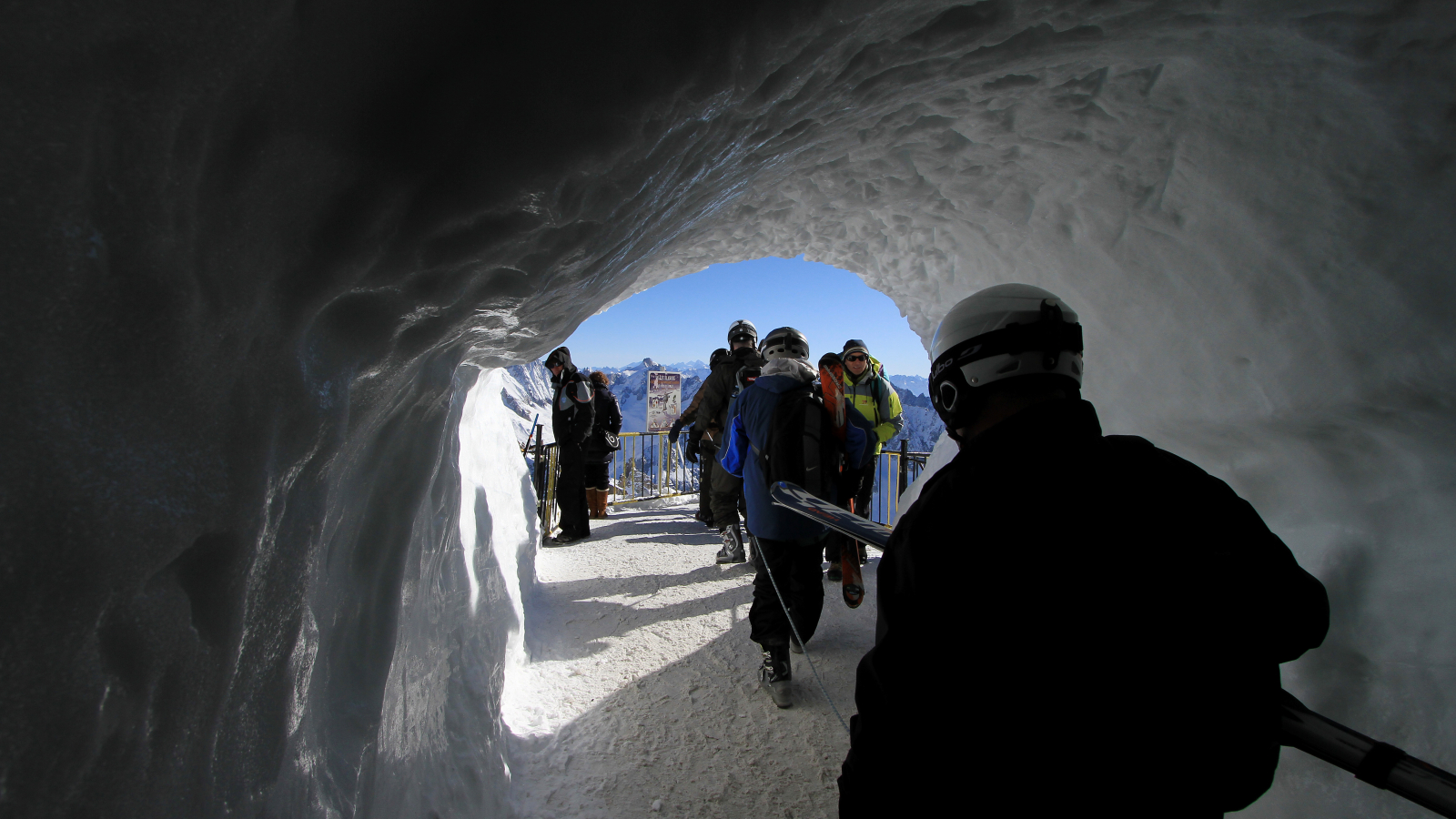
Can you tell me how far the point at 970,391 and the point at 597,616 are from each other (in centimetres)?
371

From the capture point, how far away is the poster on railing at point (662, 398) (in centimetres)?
995

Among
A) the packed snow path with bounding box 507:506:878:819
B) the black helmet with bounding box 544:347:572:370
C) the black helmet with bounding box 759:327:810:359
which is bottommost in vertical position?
the packed snow path with bounding box 507:506:878:819

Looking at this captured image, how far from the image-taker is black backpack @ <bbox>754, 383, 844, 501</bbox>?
2898mm

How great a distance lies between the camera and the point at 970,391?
109 cm

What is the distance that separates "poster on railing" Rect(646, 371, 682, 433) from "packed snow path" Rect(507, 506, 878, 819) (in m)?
5.26

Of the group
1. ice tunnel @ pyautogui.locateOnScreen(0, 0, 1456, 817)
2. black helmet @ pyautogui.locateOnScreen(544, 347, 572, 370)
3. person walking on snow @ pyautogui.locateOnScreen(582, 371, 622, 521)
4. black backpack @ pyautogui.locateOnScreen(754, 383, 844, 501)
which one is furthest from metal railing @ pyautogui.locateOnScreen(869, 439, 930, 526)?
ice tunnel @ pyautogui.locateOnScreen(0, 0, 1456, 817)

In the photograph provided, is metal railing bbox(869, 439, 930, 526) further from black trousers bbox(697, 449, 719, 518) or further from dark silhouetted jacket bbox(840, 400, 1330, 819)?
dark silhouetted jacket bbox(840, 400, 1330, 819)

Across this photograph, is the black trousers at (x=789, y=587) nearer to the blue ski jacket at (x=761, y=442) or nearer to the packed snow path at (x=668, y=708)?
the blue ski jacket at (x=761, y=442)

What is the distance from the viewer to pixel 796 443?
2910 mm

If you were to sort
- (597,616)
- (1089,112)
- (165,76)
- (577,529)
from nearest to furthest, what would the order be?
(165,76) < (1089,112) < (597,616) < (577,529)

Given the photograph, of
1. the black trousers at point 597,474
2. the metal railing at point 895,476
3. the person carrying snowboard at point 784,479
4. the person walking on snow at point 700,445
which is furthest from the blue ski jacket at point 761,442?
the metal railing at point 895,476

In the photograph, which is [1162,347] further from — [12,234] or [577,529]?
[577,529]

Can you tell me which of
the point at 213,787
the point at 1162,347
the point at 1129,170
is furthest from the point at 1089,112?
the point at 213,787

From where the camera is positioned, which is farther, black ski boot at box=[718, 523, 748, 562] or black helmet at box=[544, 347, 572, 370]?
black helmet at box=[544, 347, 572, 370]
